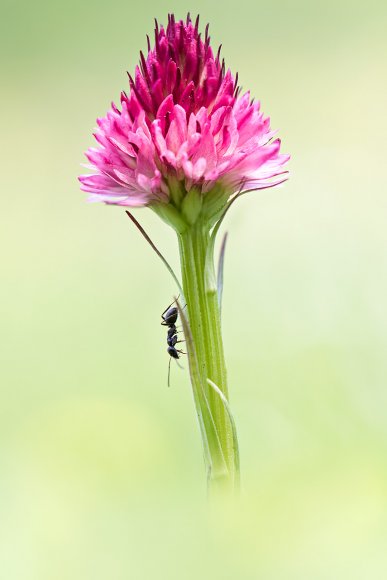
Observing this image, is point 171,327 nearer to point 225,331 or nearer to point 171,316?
point 171,316

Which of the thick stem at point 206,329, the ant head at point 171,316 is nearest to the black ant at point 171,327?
the ant head at point 171,316

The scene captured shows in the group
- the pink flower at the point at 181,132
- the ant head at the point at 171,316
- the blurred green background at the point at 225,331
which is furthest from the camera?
the ant head at the point at 171,316

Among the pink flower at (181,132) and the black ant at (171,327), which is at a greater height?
the pink flower at (181,132)

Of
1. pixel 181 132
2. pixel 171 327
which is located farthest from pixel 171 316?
pixel 181 132

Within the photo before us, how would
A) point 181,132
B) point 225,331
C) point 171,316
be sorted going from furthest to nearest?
point 225,331
point 171,316
point 181,132

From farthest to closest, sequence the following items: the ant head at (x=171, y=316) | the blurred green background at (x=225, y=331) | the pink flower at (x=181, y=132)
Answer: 1. the ant head at (x=171, y=316)
2. the pink flower at (x=181, y=132)
3. the blurred green background at (x=225, y=331)

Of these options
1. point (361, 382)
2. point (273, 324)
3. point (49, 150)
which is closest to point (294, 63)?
point (49, 150)

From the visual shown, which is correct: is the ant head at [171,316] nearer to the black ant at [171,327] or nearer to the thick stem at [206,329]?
the black ant at [171,327]
